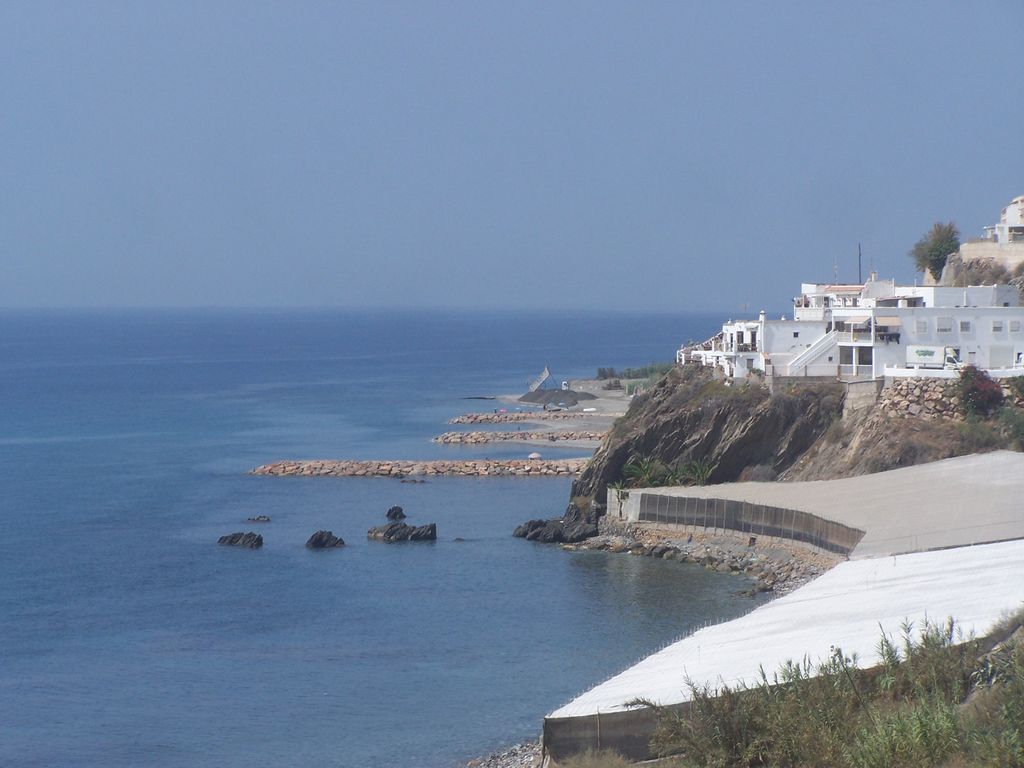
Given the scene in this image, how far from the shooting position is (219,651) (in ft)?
131

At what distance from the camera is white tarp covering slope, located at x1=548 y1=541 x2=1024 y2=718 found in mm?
27453

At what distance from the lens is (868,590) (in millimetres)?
34469

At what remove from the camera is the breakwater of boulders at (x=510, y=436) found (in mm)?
89419

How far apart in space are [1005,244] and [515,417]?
42.2m

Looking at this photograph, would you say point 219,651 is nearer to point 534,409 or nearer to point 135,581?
point 135,581

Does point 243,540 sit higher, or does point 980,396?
point 980,396

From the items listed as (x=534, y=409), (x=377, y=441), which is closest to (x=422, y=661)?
(x=377, y=441)

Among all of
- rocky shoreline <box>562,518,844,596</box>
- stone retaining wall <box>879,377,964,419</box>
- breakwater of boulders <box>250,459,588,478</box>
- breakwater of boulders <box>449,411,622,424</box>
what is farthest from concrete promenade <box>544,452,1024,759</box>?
breakwater of boulders <box>449,411,622,424</box>

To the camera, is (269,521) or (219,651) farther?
(269,521)

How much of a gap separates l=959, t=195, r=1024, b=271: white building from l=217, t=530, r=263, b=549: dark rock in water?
37.1 m

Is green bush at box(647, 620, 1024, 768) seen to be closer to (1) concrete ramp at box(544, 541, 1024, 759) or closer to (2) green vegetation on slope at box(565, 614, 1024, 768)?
(2) green vegetation on slope at box(565, 614, 1024, 768)

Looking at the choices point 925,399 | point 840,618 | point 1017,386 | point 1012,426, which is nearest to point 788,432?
point 925,399

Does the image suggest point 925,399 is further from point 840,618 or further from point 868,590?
point 840,618

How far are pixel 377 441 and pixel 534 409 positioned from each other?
20038 mm
